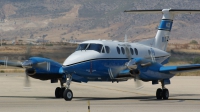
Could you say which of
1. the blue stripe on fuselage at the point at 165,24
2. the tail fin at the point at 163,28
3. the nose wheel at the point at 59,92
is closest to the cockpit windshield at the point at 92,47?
the nose wheel at the point at 59,92

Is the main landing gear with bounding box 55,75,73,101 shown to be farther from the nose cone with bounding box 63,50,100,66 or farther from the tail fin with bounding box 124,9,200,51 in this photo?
the tail fin with bounding box 124,9,200,51

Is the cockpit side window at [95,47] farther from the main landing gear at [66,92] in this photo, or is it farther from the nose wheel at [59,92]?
the nose wheel at [59,92]

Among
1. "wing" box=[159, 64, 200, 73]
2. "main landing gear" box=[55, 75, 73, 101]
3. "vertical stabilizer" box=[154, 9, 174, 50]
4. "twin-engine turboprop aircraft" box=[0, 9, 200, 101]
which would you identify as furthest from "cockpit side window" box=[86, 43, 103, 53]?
"vertical stabilizer" box=[154, 9, 174, 50]

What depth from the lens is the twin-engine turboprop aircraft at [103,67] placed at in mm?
32188

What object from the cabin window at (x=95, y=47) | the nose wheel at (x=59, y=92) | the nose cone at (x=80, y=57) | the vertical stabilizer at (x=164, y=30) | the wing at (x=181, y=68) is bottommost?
the nose wheel at (x=59, y=92)

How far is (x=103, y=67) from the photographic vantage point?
33125 millimetres

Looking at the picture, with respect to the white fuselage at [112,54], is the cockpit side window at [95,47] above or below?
above

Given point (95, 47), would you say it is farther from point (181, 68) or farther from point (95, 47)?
point (181, 68)

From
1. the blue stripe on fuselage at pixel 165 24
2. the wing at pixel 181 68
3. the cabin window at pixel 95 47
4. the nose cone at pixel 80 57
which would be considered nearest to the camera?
the nose cone at pixel 80 57

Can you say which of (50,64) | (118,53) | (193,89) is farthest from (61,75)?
(193,89)

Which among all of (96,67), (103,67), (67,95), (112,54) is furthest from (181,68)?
(67,95)

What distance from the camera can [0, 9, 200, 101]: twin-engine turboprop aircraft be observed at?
32.2 meters

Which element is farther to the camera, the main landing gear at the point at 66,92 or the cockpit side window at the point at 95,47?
the cockpit side window at the point at 95,47

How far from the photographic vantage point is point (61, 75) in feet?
111
